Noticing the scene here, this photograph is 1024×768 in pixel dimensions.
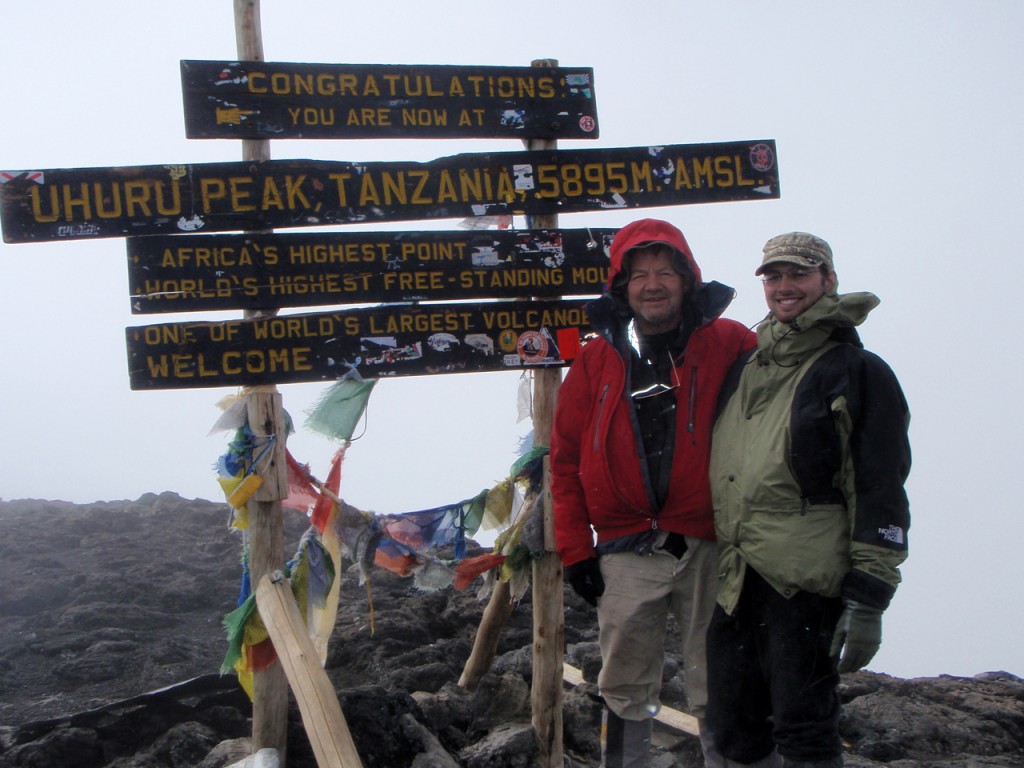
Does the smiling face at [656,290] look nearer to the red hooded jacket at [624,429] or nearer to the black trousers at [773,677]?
the red hooded jacket at [624,429]

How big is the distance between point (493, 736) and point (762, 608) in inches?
75.6

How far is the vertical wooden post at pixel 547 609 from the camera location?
4.97 metres

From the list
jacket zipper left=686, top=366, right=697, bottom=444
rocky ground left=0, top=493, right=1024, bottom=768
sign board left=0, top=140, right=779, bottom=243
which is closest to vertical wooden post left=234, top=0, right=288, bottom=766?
sign board left=0, top=140, right=779, bottom=243

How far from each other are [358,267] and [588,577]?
71.3 inches

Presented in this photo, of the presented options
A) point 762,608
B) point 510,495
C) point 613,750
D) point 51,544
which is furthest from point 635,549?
point 51,544

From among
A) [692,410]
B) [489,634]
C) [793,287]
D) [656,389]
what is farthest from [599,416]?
[489,634]

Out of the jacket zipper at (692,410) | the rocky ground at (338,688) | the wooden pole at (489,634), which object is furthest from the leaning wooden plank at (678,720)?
the jacket zipper at (692,410)

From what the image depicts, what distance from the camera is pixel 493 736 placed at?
16.0 feet

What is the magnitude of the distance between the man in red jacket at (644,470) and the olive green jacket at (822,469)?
241 millimetres

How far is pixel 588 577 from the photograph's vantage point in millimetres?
3957

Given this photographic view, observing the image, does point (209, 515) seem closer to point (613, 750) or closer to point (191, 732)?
point (191, 732)

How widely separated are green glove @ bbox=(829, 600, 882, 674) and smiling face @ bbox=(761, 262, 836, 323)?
1011 mm

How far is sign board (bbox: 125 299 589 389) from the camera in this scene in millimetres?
4418

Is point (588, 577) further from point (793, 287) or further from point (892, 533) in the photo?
point (793, 287)
